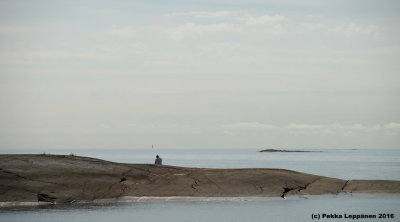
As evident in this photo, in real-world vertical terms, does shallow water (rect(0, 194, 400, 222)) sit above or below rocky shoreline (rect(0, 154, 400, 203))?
below

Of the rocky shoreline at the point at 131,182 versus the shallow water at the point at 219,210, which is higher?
the rocky shoreline at the point at 131,182

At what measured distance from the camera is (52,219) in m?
35.7

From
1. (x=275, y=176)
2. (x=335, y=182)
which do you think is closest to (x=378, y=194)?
(x=335, y=182)

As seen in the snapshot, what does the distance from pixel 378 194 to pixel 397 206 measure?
463 centimetres

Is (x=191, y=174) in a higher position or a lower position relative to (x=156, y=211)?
higher

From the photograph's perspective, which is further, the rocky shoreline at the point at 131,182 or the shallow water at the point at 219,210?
the rocky shoreline at the point at 131,182

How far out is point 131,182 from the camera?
4394cm

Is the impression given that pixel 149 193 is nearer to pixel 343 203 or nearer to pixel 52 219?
pixel 52 219

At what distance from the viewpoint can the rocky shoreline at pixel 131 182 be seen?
42219 mm

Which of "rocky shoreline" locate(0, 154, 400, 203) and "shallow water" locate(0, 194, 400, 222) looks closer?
"shallow water" locate(0, 194, 400, 222)

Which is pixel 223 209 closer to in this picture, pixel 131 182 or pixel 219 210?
pixel 219 210

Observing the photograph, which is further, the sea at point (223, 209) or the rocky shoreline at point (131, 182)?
the rocky shoreline at point (131, 182)

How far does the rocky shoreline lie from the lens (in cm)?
4222

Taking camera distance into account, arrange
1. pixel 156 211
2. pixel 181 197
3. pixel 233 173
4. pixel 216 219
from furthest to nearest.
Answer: pixel 233 173 < pixel 181 197 < pixel 156 211 < pixel 216 219
